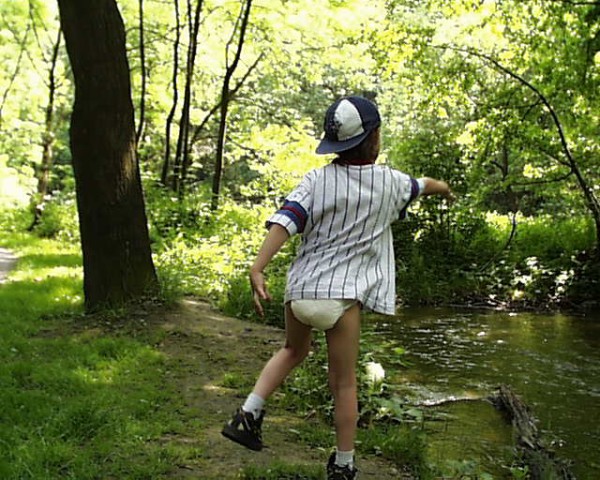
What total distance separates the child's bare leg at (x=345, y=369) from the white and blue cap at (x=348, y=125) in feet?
2.48

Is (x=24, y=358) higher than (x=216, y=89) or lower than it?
lower

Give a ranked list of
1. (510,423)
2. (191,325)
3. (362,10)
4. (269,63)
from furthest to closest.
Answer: (269,63) → (362,10) → (191,325) → (510,423)

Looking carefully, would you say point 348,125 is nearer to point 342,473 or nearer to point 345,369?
point 345,369

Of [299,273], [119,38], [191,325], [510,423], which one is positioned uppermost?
[119,38]

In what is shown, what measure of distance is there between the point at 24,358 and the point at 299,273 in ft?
11.3

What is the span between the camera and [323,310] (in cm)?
321

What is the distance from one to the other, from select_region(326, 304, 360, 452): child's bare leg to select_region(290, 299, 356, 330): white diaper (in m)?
0.04

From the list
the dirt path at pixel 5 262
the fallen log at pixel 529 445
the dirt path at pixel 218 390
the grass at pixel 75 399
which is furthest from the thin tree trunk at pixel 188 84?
the fallen log at pixel 529 445


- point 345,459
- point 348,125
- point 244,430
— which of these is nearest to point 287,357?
point 244,430

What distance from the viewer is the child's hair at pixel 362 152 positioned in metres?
3.30

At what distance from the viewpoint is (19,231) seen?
1789 centimetres

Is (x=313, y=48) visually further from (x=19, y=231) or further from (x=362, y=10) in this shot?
(x=19, y=231)

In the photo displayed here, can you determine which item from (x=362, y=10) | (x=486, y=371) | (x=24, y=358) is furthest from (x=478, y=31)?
(x=24, y=358)

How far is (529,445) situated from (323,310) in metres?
2.43
